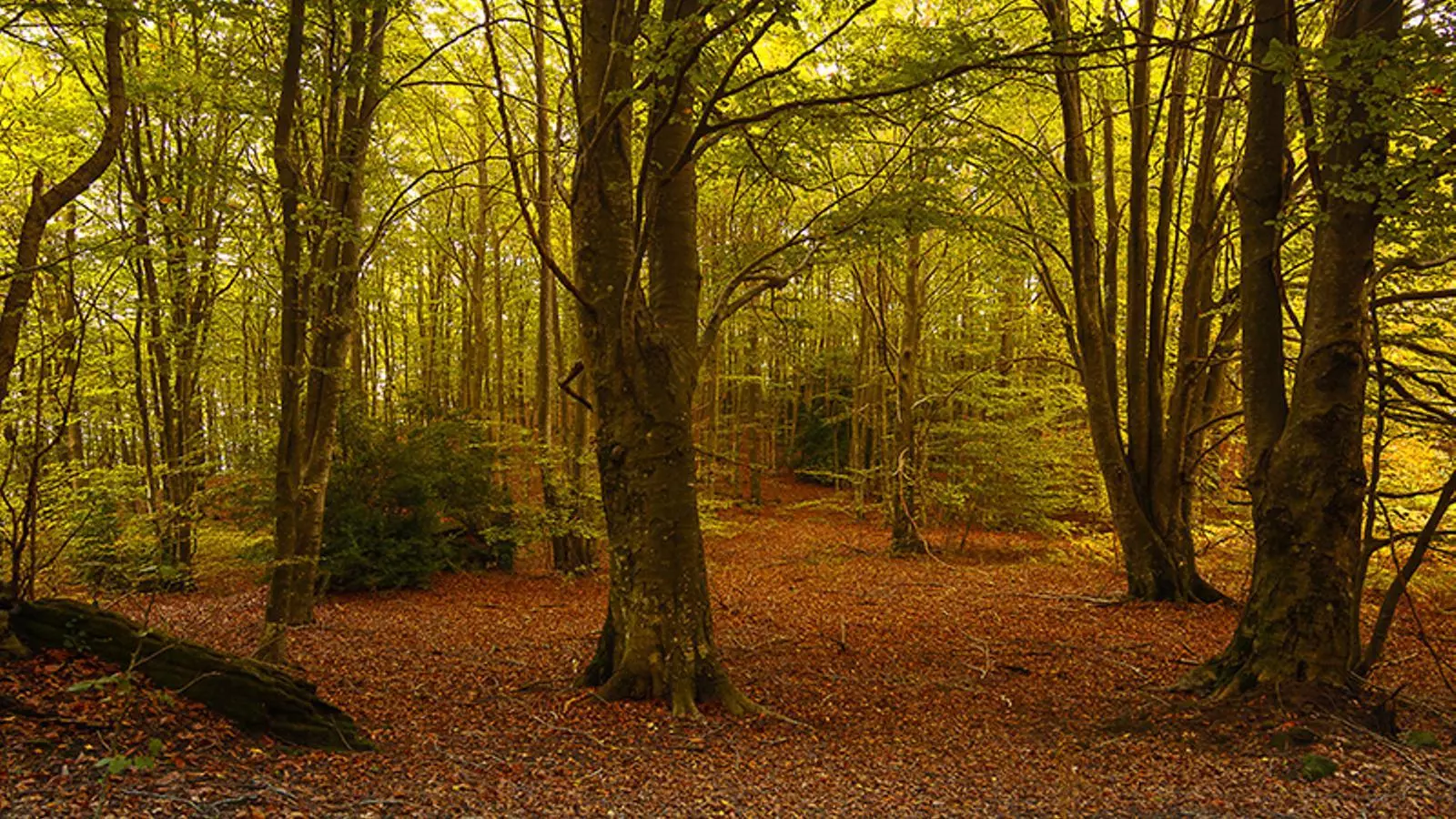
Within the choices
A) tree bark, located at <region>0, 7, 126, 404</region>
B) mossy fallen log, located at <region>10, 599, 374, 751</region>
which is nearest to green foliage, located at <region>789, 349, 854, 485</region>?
mossy fallen log, located at <region>10, 599, 374, 751</region>

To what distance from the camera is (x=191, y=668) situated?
12.7 feet

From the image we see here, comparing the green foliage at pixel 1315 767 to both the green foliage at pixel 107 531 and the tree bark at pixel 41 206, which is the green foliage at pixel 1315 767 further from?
the green foliage at pixel 107 531

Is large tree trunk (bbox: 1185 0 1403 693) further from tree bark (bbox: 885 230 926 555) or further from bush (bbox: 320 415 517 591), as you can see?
bush (bbox: 320 415 517 591)

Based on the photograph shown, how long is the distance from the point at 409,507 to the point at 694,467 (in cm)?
771

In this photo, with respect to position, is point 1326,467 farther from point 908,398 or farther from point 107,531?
point 107,531

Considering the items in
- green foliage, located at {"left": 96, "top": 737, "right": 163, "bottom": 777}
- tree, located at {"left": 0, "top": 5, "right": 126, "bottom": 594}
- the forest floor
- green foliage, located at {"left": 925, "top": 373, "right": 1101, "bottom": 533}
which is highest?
tree, located at {"left": 0, "top": 5, "right": 126, "bottom": 594}

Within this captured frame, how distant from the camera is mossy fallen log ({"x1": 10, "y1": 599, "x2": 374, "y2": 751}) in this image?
3695 millimetres

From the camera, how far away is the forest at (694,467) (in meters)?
3.87

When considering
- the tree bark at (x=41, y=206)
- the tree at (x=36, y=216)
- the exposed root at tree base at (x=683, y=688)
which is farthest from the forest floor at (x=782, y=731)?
the tree bark at (x=41, y=206)

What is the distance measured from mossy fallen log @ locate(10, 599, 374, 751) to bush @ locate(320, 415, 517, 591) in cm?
712

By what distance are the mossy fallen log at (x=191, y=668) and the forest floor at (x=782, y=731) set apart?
0.35 ft

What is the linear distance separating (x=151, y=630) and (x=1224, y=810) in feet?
17.7

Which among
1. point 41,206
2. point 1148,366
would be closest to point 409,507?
point 41,206

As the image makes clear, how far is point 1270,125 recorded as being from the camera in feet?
19.3
